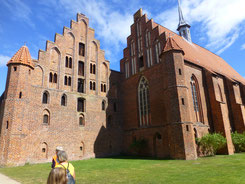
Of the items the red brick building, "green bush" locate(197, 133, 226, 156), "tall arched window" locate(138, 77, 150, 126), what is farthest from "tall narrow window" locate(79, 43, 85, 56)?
"green bush" locate(197, 133, 226, 156)

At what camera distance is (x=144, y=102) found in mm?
21922

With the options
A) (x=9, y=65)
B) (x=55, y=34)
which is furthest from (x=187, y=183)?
(x=55, y=34)

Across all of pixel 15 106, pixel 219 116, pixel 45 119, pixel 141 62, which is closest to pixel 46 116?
pixel 45 119

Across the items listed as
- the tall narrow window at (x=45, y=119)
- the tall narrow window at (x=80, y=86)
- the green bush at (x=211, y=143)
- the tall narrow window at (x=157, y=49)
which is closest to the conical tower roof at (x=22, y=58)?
the tall narrow window at (x=45, y=119)

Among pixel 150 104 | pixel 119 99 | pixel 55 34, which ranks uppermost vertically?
pixel 55 34

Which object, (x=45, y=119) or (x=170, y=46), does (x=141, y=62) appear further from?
(x=45, y=119)

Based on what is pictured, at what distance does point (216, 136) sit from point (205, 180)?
10.7m

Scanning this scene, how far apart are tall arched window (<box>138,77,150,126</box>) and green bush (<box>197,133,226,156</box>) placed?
5.91m

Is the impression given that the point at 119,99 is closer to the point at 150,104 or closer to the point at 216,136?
the point at 150,104

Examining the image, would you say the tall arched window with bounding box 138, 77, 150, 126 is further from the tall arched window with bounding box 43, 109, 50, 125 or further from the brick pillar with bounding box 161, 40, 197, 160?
the tall arched window with bounding box 43, 109, 50, 125

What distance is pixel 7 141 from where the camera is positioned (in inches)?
602

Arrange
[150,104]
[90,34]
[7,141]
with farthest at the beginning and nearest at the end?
1. [90,34]
2. [150,104]
3. [7,141]

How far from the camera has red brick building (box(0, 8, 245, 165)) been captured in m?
16.4

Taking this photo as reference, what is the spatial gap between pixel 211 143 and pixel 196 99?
520cm
